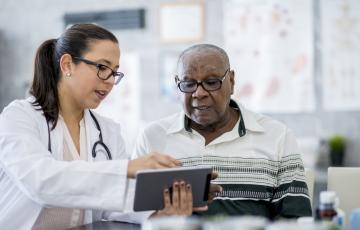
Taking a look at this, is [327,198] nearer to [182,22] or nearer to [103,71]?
[103,71]

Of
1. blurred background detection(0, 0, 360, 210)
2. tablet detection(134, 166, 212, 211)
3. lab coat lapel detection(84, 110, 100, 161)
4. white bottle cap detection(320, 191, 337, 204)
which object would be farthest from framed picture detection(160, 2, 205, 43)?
white bottle cap detection(320, 191, 337, 204)

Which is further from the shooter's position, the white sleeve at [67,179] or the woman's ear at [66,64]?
the woman's ear at [66,64]

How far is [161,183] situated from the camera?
4.93 ft

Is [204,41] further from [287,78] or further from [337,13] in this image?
[337,13]

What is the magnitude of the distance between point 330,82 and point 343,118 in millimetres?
269

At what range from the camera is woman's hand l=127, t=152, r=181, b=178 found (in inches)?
58.9

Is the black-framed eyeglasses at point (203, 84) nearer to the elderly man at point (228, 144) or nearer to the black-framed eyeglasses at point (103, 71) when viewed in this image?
the elderly man at point (228, 144)

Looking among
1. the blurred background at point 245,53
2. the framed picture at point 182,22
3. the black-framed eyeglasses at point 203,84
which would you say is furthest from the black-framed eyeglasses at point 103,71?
the framed picture at point 182,22

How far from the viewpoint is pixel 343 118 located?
12.9ft

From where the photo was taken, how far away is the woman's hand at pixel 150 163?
1.50 m

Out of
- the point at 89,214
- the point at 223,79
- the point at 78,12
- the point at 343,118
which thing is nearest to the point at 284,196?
the point at 223,79

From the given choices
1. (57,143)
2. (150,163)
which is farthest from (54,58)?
(150,163)

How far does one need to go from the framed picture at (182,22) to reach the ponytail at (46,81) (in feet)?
7.45

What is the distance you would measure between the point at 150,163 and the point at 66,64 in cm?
59
